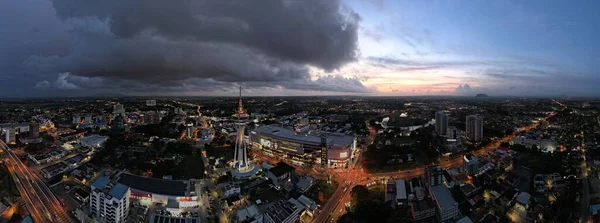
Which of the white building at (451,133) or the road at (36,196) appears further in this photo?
the white building at (451,133)

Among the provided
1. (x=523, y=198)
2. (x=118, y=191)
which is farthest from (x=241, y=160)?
(x=523, y=198)

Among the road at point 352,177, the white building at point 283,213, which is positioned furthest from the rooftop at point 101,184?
the road at point 352,177

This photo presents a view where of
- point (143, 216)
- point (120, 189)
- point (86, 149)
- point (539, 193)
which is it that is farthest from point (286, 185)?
point (86, 149)

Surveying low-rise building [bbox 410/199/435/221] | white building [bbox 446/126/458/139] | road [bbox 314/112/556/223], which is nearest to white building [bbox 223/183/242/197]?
road [bbox 314/112/556/223]

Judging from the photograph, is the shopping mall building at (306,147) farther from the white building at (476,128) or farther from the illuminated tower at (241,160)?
the white building at (476,128)

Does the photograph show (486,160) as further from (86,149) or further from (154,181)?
(86,149)

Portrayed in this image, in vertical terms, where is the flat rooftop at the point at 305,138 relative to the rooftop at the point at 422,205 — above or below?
above

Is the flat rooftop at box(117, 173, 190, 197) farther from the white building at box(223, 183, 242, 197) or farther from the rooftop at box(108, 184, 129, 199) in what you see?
the white building at box(223, 183, 242, 197)
